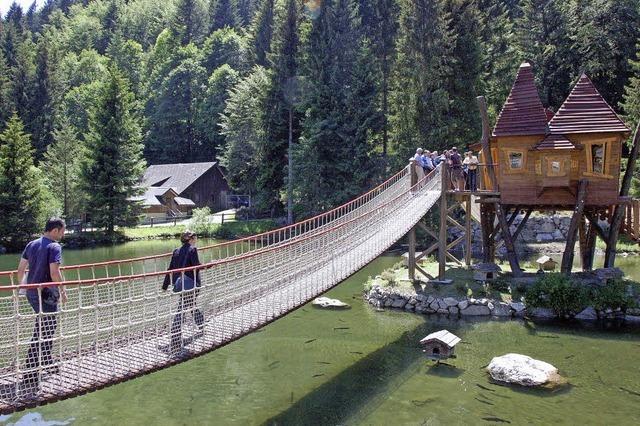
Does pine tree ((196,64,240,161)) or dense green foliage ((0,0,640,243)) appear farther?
pine tree ((196,64,240,161))

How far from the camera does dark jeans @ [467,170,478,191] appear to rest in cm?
1884

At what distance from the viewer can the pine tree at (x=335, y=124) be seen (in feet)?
115

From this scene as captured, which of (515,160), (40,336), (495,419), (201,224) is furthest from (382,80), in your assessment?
(40,336)

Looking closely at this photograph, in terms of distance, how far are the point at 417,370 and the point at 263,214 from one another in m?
34.5

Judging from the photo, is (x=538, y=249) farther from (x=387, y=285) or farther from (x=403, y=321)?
(x=403, y=321)

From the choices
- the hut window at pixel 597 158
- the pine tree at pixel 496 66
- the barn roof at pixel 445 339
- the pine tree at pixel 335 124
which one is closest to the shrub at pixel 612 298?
the hut window at pixel 597 158

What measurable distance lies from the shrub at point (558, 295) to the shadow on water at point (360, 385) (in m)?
4.05

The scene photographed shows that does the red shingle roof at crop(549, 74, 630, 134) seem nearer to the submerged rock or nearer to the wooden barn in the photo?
the submerged rock

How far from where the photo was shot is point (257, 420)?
9.54 metres

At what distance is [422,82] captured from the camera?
32844mm

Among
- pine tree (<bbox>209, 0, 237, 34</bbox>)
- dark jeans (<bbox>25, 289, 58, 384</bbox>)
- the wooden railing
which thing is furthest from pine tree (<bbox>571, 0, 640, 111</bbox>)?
pine tree (<bbox>209, 0, 237, 34</bbox>)

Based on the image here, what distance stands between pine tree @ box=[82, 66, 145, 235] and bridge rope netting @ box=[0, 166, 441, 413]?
2907cm

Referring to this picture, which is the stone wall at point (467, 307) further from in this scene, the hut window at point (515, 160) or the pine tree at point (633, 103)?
the pine tree at point (633, 103)

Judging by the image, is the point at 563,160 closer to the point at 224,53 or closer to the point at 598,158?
the point at 598,158
